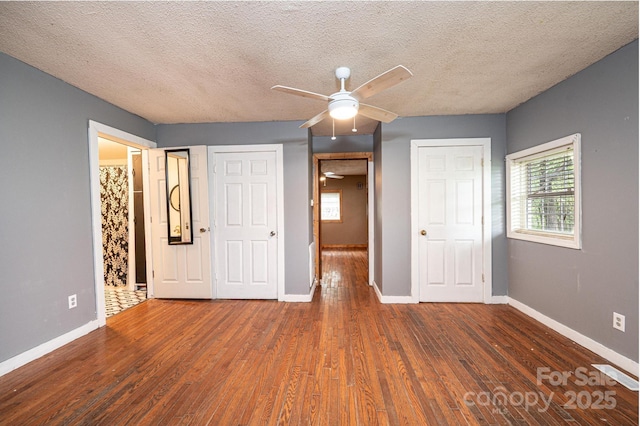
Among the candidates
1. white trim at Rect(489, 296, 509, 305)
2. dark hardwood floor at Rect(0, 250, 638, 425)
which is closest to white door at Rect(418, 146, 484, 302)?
white trim at Rect(489, 296, 509, 305)

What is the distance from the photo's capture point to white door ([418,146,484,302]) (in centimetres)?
353

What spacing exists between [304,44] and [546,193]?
2.93 metres

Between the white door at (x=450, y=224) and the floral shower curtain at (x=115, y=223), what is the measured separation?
4548 mm

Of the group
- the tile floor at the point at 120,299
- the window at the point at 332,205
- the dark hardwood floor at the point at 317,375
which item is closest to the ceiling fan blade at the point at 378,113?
the dark hardwood floor at the point at 317,375

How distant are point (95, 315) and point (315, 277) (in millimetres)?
2814

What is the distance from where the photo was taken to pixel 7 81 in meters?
2.12

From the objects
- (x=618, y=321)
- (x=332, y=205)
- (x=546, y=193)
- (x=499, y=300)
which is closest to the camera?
(x=618, y=321)

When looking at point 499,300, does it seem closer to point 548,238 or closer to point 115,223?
point 548,238

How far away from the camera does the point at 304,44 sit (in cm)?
199

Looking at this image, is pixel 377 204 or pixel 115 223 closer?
pixel 377 204

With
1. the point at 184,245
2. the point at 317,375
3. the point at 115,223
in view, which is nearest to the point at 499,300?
the point at 317,375

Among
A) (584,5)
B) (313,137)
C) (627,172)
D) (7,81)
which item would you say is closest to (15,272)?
(7,81)

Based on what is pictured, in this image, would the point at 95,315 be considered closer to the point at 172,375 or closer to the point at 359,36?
the point at 172,375

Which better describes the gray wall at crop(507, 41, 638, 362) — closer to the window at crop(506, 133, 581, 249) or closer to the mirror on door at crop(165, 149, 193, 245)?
the window at crop(506, 133, 581, 249)
